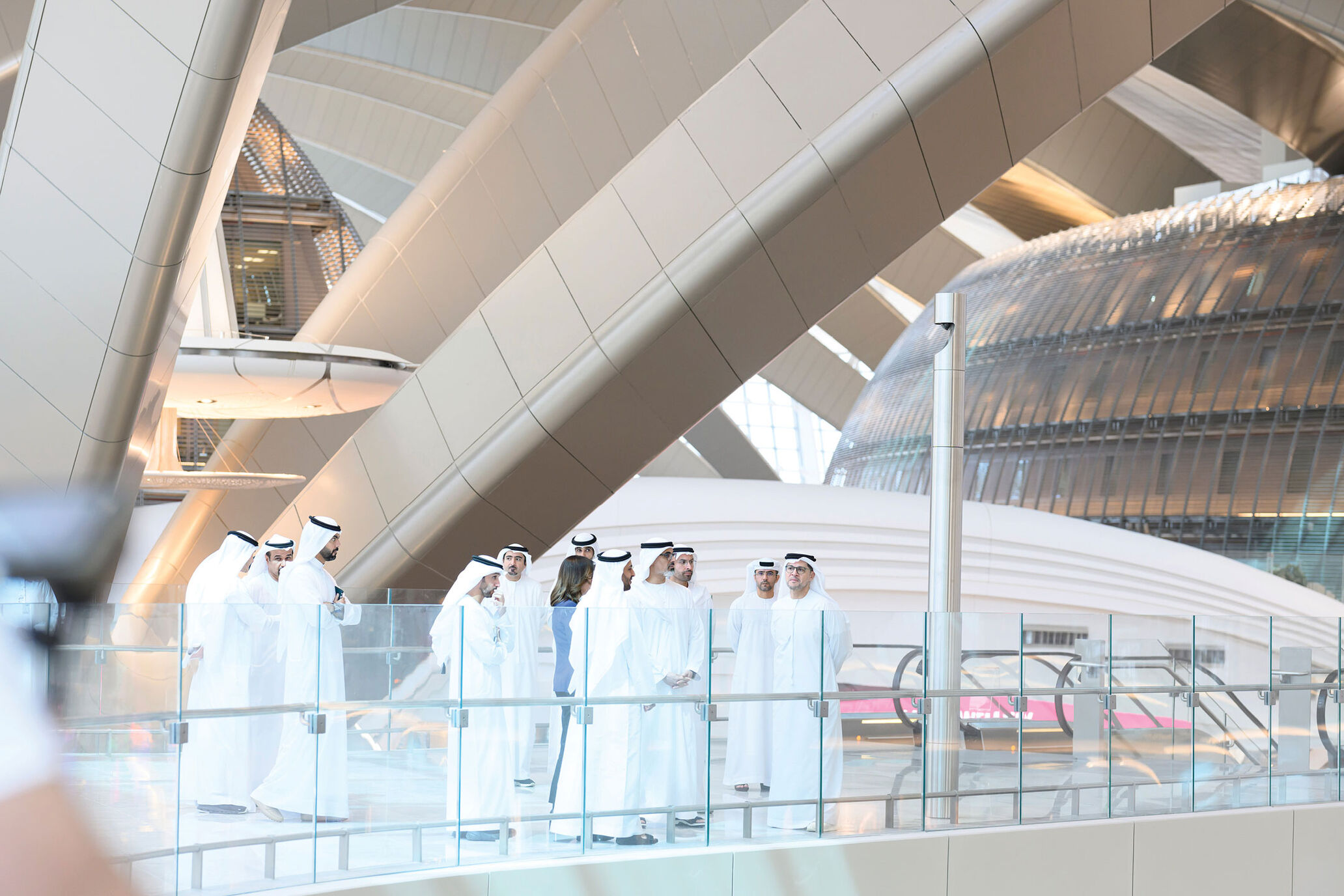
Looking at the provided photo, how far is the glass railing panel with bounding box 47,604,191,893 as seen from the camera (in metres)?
5.68

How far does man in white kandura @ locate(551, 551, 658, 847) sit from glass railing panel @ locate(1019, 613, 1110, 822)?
269 centimetres

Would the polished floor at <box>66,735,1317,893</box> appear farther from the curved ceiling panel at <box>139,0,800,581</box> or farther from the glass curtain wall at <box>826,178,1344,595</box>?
the glass curtain wall at <box>826,178,1344,595</box>

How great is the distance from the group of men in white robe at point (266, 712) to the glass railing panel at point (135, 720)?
0.32ft

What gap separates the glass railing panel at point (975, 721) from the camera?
8.38 metres

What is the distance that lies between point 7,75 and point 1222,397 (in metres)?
19.1

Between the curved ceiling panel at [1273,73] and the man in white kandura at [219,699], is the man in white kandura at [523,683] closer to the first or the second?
the man in white kandura at [219,699]

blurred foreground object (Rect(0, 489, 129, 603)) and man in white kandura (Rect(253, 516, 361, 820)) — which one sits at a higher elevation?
blurred foreground object (Rect(0, 489, 129, 603))

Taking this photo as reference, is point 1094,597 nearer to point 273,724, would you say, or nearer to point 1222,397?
point 1222,397

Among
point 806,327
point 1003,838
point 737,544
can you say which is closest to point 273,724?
point 1003,838

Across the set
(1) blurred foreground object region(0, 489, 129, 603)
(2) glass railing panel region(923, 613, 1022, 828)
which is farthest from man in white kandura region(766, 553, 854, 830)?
(1) blurred foreground object region(0, 489, 129, 603)

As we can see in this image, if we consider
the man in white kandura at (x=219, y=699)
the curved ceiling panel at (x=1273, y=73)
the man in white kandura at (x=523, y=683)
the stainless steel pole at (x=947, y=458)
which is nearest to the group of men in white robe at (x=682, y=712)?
the man in white kandura at (x=523, y=683)

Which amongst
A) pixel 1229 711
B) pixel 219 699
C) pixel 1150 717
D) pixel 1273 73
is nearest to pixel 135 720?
pixel 219 699

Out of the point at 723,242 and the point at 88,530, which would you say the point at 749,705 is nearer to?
the point at 723,242

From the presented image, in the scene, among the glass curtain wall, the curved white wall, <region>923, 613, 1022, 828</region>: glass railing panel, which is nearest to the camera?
<region>923, 613, 1022, 828</region>: glass railing panel
